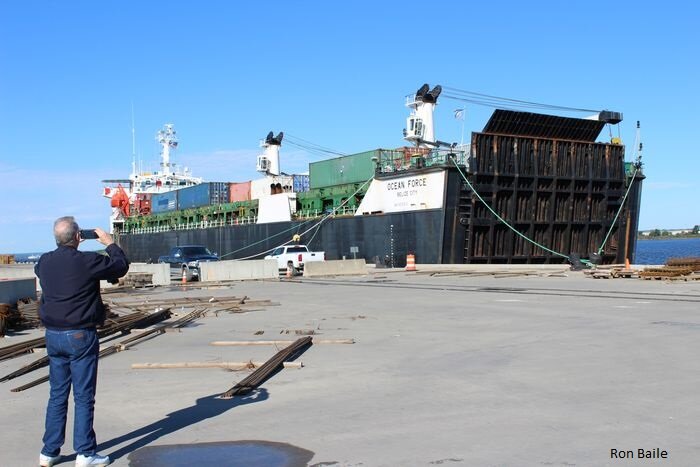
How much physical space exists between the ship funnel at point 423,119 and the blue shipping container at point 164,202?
30930 millimetres

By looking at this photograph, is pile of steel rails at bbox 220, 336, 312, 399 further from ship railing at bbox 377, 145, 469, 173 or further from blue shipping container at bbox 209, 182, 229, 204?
blue shipping container at bbox 209, 182, 229, 204

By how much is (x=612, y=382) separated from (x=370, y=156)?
118 ft

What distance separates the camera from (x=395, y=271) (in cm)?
3503

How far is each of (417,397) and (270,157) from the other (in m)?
51.7

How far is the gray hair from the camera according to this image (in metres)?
5.57

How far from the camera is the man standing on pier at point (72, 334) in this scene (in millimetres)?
5355

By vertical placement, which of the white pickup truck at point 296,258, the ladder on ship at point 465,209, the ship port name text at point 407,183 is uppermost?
the ship port name text at point 407,183

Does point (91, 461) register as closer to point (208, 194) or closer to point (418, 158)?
point (418, 158)

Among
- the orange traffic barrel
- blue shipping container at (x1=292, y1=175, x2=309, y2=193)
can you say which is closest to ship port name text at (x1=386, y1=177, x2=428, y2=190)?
the orange traffic barrel

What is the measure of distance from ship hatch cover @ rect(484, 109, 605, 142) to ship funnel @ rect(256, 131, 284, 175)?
84.5ft

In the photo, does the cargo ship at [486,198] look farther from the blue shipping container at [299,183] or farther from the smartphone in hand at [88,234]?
the smartphone in hand at [88,234]

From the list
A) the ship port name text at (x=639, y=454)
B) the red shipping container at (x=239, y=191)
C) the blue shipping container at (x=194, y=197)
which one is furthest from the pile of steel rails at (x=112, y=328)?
the blue shipping container at (x=194, y=197)

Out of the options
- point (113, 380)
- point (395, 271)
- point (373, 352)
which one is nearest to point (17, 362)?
point (113, 380)

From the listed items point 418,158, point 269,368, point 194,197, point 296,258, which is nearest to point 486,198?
point 418,158
